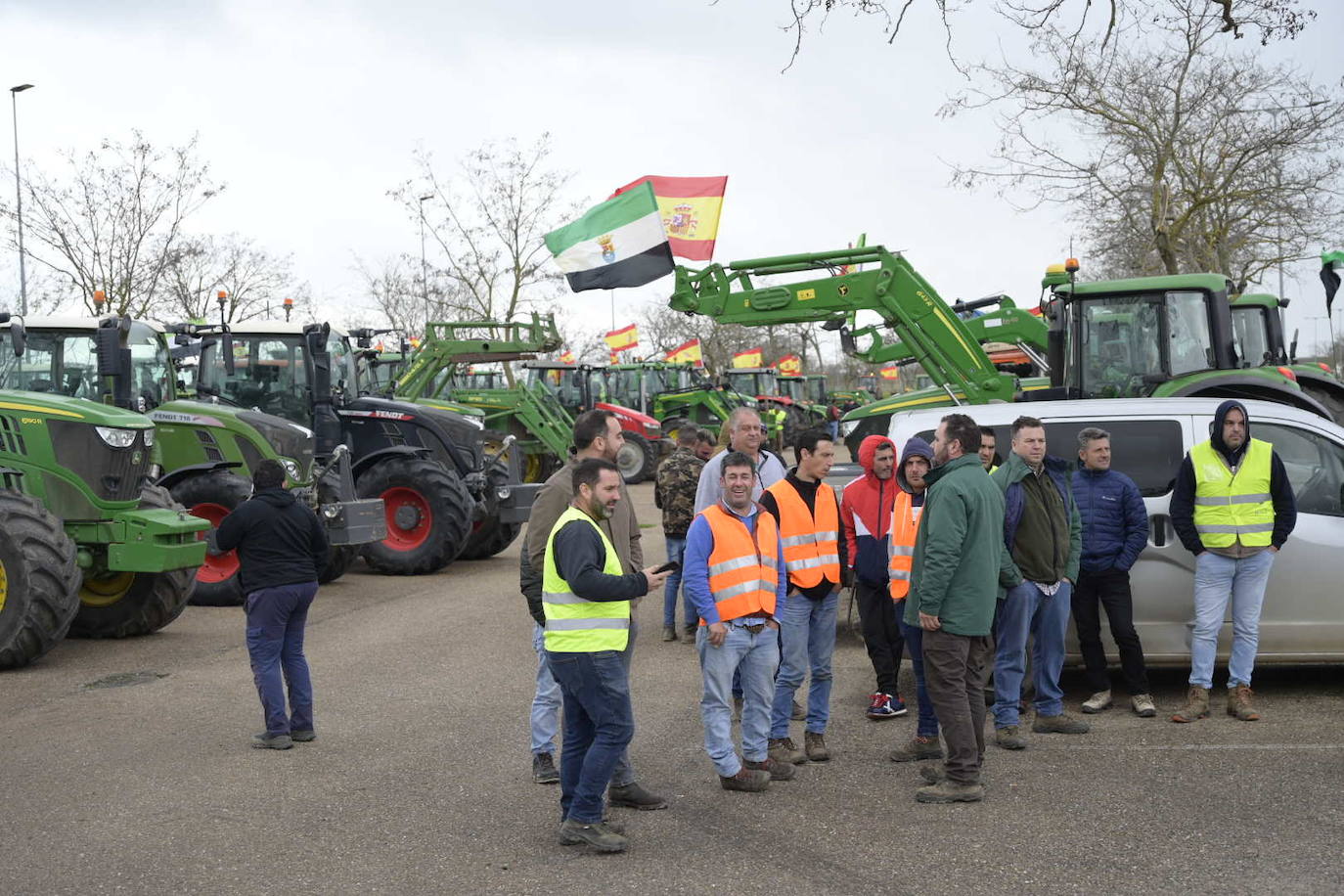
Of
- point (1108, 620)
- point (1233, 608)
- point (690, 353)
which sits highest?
point (690, 353)

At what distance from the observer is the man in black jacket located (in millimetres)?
7258

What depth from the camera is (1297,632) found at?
7828mm

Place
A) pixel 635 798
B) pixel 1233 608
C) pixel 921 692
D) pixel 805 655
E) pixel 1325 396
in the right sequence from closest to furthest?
1. pixel 635 798
2. pixel 805 655
3. pixel 921 692
4. pixel 1233 608
5. pixel 1325 396

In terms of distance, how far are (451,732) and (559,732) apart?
1.96 feet

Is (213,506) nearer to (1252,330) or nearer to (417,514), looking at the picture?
(417,514)

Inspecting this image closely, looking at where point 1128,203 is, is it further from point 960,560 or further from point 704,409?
point 960,560

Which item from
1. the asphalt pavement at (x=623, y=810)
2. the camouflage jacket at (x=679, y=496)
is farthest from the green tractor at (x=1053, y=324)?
the asphalt pavement at (x=623, y=810)

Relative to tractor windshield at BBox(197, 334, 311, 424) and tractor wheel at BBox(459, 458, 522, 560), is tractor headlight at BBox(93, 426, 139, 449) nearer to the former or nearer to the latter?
tractor windshield at BBox(197, 334, 311, 424)

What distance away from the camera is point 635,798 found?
237 inches

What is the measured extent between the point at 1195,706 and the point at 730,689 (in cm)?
286

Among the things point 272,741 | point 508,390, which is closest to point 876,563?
point 272,741

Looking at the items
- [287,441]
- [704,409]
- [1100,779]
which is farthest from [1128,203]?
[1100,779]

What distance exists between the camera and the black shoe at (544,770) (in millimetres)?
6406

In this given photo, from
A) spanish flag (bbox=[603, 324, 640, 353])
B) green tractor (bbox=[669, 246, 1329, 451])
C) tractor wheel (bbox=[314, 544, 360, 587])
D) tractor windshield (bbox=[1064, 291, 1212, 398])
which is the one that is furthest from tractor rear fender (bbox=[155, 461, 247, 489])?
spanish flag (bbox=[603, 324, 640, 353])
